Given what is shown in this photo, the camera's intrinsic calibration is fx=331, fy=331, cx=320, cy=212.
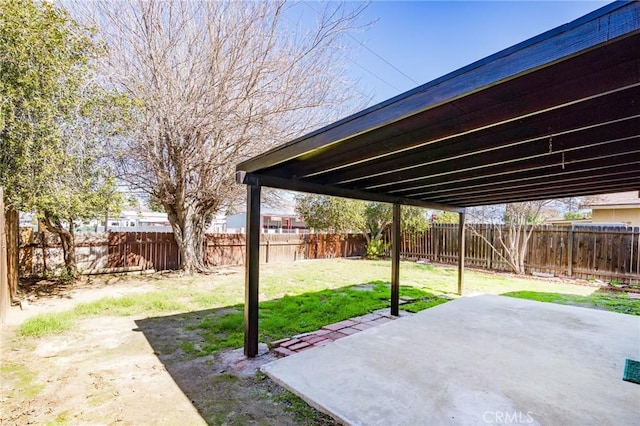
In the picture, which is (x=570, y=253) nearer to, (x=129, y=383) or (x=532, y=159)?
(x=532, y=159)

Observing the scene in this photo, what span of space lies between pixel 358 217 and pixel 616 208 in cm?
864

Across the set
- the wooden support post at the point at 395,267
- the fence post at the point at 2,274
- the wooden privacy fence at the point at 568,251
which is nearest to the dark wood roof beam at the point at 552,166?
the wooden support post at the point at 395,267

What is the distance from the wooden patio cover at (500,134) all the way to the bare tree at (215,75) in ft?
12.5

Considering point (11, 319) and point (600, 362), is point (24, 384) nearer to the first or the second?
point (11, 319)

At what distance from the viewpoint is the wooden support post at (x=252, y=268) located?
3.50 m

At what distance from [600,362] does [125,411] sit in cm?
446

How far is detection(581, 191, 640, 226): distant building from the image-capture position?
1065 centimetres

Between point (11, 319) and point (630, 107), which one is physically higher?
point (630, 107)

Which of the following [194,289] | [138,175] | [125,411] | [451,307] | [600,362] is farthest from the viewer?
[138,175]

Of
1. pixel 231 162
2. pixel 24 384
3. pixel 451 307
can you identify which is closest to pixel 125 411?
pixel 24 384

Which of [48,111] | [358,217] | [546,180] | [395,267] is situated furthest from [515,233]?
[48,111]

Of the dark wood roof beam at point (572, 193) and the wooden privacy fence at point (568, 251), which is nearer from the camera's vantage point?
the dark wood roof beam at point (572, 193)

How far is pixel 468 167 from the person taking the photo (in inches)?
135

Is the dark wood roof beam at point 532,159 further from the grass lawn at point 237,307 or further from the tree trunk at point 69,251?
the tree trunk at point 69,251
